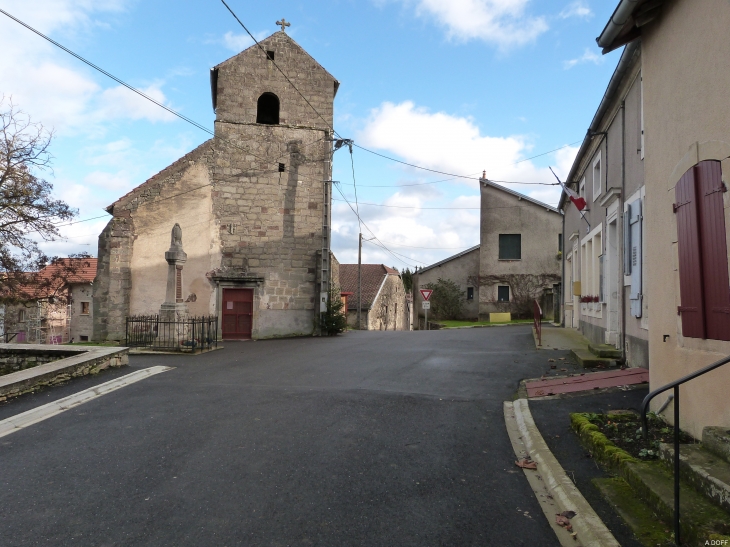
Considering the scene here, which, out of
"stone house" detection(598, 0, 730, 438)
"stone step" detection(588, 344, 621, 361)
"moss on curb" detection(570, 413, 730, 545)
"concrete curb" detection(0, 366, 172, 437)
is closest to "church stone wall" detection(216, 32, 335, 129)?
"concrete curb" detection(0, 366, 172, 437)

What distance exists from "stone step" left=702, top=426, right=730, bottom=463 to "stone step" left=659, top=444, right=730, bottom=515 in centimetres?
3

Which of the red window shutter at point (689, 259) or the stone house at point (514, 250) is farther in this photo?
Answer: the stone house at point (514, 250)

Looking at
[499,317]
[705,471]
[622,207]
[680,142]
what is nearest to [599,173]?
[622,207]

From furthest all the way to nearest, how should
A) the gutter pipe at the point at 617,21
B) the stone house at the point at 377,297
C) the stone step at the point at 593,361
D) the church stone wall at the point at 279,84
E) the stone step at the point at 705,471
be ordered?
the stone house at the point at 377,297 → the church stone wall at the point at 279,84 → the stone step at the point at 593,361 → the gutter pipe at the point at 617,21 → the stone step at the point at 705,471

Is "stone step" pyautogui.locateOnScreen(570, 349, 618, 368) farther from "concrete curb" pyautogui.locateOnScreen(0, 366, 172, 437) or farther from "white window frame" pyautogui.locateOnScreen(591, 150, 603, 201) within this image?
"concrete curb" pyautogui.locateOnScreen(0, 366, 172, 437)

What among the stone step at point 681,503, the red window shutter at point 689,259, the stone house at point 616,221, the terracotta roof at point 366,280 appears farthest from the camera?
the terracotta roof at point 366,280

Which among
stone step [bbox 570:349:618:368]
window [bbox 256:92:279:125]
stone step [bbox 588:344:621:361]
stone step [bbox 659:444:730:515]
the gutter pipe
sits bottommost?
stone step [bbox 659:444:730:515]

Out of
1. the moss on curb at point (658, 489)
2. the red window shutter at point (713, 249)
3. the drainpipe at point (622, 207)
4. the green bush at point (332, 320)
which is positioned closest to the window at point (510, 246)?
the green bush at point (332, 320)

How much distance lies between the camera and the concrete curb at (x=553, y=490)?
11.2 ft

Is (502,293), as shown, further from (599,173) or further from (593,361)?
(593,361)

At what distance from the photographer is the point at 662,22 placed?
19.8 feet

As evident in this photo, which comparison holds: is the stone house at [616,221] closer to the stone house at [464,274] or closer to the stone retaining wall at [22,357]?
the stone retaining wall at [22,357]

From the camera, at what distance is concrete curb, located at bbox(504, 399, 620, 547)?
343cm

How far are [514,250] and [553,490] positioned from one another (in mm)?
29867
